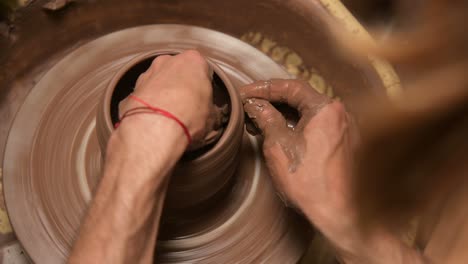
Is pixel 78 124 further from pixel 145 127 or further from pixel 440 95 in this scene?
pixel 440 95

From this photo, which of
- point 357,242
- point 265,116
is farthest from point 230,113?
point 357,242

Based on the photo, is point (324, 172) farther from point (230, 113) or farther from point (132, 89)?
point (132, 89)

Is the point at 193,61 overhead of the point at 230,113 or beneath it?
overhead

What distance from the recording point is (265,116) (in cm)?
118

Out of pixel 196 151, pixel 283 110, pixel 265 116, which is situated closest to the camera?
pixel 196 151

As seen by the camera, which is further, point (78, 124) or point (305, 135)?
point (78, 124)

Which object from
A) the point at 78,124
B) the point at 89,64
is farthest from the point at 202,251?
the point at 89,64

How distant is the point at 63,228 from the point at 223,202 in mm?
423

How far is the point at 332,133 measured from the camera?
113 cm

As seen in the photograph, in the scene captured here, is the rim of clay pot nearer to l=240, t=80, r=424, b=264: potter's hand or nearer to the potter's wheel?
l=240, t=80, r=424, b=264: potter's hand

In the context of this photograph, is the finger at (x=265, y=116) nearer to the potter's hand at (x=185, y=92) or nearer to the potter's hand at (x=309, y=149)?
the potter's hand at (x=309, y=149)

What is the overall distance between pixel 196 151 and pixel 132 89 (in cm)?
24

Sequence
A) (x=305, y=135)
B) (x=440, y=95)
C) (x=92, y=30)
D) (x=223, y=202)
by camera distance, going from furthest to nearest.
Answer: (x=92, y=30), (x=223, y=202), (x=305, y=135), (x=440, y=95)

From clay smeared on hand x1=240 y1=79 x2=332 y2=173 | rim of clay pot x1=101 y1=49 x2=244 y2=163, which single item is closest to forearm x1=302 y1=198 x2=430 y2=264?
clay smeared on hand x1=240 y1=79 x2=332 y2=173
